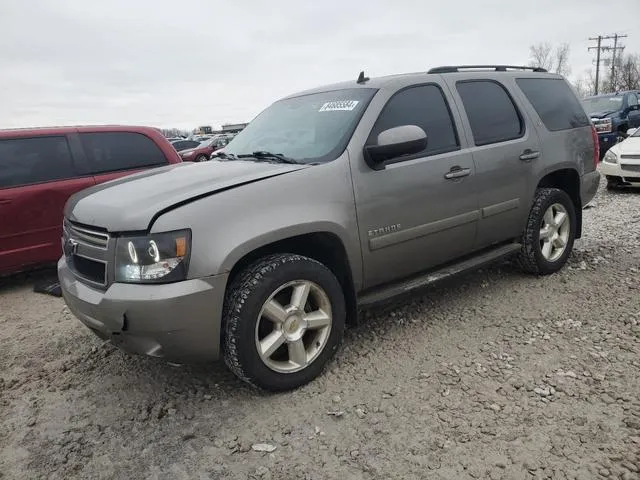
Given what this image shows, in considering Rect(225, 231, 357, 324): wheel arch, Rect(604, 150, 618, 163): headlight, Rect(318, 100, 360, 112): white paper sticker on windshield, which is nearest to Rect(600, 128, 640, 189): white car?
Rect(604, 150, 618, 163): headlight

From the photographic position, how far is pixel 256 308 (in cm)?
266

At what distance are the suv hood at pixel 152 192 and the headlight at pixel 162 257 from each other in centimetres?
10

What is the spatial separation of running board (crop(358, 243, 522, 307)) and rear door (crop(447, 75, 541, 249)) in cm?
10

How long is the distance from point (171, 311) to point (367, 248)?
50.0 inches

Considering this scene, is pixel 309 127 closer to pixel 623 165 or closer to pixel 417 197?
pixel 417 197

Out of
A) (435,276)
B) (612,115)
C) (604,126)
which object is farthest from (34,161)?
(612,115)

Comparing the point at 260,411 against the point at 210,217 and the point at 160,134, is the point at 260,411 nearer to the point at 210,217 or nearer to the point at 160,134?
the point at 210,217

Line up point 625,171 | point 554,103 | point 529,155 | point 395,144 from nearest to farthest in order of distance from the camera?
point 395,144 → point 529,155 → point 554,103 → point 625,171

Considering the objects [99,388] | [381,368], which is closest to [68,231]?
[99,388]

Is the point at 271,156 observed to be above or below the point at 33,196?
above

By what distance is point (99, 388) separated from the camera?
310cm

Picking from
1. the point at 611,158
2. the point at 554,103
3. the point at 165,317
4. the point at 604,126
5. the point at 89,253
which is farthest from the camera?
the point at 604,126

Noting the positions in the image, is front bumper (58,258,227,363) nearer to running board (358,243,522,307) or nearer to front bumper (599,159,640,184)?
running board (358,243,522,307)

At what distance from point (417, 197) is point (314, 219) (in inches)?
34.0
